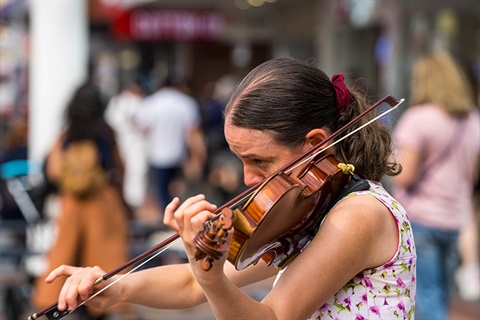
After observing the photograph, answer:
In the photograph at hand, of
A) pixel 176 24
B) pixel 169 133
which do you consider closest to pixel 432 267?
pixel 169 133

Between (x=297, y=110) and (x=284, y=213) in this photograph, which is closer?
(x=284, y=213)

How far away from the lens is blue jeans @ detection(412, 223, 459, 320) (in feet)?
17.5

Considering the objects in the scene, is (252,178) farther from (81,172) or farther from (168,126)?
(168,126)

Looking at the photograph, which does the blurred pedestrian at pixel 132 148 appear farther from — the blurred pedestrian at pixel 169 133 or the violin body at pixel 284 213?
the violin body at pixel 284 213

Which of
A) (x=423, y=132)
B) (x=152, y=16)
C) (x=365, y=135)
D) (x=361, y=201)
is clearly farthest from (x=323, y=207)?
(x=152, y=16)

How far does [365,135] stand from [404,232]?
0.87 feet

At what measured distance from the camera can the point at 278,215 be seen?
2.00m

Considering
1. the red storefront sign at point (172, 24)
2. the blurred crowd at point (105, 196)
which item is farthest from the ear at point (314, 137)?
the red storefront sign at point (172, 24)

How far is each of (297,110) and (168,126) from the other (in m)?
8.91

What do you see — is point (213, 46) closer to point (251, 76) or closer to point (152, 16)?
point (152, 16)

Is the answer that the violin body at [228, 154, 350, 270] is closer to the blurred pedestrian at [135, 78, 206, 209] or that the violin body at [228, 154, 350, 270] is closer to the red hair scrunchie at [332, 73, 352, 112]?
the red hair scrunchie at [332, 73, 352, 112]

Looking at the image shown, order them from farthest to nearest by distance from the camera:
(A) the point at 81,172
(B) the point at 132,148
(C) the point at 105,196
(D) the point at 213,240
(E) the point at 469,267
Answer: (B) the point at 132,148 < (E) the point at 469,267 < (C) the point at 105,196 < (A) the point at 81,172 < (D) the point at 213,240

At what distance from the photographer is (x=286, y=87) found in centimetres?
216

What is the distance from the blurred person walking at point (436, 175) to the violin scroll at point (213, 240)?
353 centimetres
